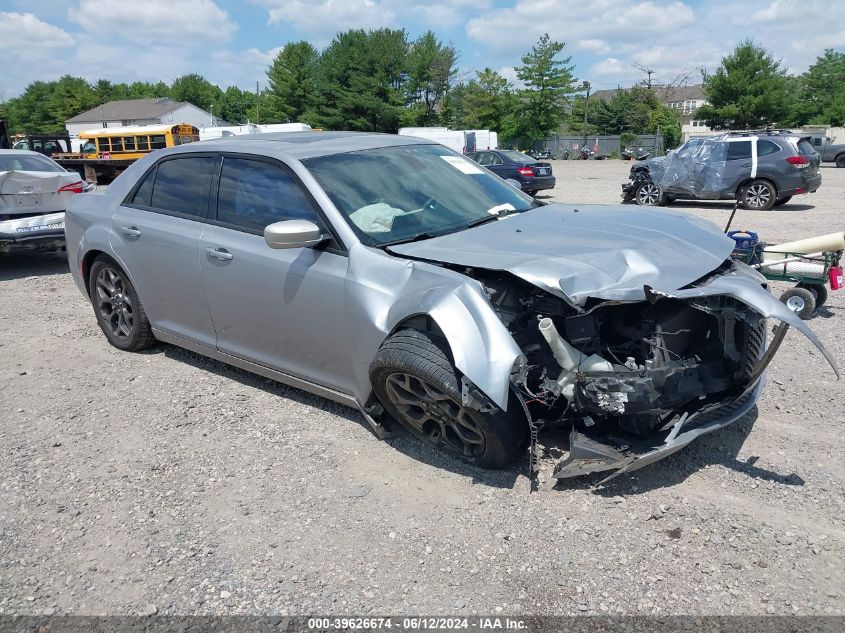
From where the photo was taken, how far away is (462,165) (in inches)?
186

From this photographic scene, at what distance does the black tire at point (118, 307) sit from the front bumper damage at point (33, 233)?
3597 mm

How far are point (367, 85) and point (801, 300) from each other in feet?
187

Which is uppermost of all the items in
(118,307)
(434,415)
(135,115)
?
(135,115)

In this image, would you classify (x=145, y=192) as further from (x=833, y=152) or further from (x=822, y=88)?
(x=822, y=88)

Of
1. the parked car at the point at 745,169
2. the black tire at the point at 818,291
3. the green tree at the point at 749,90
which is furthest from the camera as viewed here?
the green tree at the point at 749,90

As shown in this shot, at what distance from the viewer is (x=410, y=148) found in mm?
4551

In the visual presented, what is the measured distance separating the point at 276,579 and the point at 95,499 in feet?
4.21

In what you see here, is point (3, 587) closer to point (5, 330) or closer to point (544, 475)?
point (544, 475)

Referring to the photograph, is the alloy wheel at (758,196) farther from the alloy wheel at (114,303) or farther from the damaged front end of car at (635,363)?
the alloy wheel at (114,303)

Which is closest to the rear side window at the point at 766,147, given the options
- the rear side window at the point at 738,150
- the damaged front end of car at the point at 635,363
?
the rear side window at the point at 738,150

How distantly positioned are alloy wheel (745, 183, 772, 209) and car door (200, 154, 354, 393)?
1325 centimetres

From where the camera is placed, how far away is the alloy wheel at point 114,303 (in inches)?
205

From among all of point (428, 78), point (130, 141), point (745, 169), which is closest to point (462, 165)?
point (745, 169)

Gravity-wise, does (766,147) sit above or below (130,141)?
below
